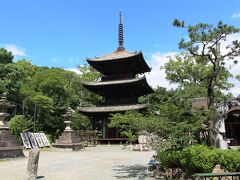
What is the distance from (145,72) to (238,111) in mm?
18797

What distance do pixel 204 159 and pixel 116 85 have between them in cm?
A: 2834

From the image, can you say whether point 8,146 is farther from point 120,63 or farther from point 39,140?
point 120,63

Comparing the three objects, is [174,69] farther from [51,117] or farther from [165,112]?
[165,112]

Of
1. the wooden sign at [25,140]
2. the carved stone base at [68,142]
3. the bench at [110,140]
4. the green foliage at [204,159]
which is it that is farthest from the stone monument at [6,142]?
the bench at [110,140]

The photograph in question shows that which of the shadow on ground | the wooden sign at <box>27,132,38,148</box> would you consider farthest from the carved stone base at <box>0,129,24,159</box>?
the wooden sign at <box>27,132,38,148</box>

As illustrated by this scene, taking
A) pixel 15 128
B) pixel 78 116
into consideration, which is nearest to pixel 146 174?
pixel 15 128

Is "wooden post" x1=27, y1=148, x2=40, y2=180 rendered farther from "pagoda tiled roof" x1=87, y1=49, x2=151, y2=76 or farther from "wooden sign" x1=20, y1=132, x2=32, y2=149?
"pagoda tiled roof" x1=87, y1=49, x2=151, y2=76

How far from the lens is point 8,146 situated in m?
19.9

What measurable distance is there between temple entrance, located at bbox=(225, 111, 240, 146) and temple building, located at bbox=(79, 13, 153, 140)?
37.5ft

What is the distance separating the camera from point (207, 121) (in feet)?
39.7

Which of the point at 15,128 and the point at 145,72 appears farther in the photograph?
the point at 145,72

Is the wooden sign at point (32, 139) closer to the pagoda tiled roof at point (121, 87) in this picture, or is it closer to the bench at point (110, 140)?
the bench at point (110, 140)

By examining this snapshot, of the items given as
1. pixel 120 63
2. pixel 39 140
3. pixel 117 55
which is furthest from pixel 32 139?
pixel 117 55

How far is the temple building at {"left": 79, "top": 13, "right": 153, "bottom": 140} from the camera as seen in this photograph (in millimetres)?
37188
